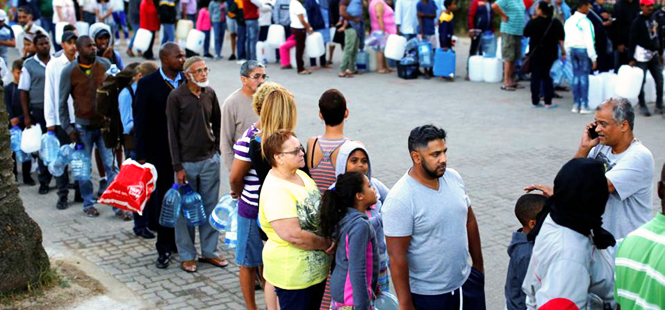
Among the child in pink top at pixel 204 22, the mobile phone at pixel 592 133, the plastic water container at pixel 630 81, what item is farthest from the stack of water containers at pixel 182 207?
the child in pink top at pixel 204 22

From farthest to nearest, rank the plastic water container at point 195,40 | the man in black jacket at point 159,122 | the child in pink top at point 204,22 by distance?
1. the child in pink top at point 204,22
2. the plastic water container at point 195,40
3. the man in black jacket at point 159,122

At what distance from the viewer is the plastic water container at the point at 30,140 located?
9.58m

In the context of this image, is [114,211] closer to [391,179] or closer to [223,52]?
[391,179]

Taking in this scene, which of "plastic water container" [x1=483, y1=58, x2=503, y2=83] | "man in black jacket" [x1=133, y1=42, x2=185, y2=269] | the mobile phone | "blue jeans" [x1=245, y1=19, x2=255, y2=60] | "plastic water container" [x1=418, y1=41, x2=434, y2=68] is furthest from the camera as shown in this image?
"blue jeans" [x1=245, y1=19, x2=255, y2=60]

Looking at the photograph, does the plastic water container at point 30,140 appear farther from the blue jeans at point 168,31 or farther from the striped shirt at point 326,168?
the blue jeans at point 168,31

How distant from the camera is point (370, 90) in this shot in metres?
16.1

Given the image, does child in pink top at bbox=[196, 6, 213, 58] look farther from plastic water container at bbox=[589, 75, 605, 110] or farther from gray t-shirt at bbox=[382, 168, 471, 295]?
gray t-shirt at bbox=[382, 168, 471, 295]

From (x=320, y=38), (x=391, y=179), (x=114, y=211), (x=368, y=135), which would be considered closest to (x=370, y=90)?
(x=320, y=38)

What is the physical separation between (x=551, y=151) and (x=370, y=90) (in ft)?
18.3

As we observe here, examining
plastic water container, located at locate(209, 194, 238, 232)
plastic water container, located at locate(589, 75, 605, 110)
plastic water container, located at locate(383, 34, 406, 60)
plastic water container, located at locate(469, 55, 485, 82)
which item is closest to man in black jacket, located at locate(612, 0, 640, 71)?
plastic water container, located at locate(589, 75, 605, 110)

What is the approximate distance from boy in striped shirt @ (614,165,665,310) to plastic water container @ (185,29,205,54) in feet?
55.3

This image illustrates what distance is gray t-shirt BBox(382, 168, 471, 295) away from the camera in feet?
14.3

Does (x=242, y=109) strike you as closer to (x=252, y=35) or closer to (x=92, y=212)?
(x=92, y=212)

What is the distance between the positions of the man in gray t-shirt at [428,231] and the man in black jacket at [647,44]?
30.3ft
